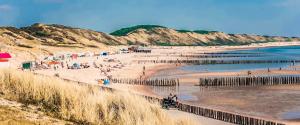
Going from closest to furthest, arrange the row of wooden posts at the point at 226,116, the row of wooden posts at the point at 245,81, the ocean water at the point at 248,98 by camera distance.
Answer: the row of wooden posts at the point at 226,116 < the ocean water at the point at 248,98 < the row of wooden posts at the point at 245,81

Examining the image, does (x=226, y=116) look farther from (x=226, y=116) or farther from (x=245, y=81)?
(x=245, y=81)

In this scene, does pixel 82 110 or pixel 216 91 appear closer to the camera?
pixel 82 110

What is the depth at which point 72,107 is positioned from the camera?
1773 centimetres

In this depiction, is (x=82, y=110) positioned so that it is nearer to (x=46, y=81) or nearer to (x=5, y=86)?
(x=46, y=81)

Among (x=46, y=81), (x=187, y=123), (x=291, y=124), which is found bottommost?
(x=291, y=124)

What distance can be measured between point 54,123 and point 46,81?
6037 millimetres

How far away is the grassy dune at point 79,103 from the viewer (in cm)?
1686

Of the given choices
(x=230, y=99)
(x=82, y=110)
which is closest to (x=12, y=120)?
(x=82, y=110)

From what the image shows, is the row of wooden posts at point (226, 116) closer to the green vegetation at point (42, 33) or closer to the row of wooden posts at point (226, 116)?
the row of wooden posts at point (226, 116)

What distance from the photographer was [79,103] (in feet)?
58.3

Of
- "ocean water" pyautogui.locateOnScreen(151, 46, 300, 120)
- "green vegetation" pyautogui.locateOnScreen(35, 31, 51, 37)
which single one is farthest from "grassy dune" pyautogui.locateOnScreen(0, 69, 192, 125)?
"green vegetation" pyautogui.locateOnScreen(35, 31, 51, 37)

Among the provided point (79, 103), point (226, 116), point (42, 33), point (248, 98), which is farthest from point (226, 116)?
point (42, 33)

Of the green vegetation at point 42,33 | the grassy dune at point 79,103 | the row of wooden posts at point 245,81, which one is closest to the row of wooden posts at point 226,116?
the grassy dune at point 79,103

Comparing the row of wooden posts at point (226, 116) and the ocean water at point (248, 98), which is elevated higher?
the row of wooden posts at point (226, 116)
